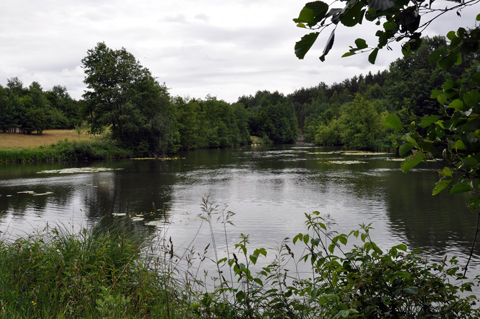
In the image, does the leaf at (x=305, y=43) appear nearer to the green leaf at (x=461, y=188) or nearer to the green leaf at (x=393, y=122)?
the green leaf at (x=393, y=122)

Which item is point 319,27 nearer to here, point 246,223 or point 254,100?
point 246,223

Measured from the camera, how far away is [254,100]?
5635 inches

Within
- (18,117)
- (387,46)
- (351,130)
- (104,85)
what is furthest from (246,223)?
(18,117)

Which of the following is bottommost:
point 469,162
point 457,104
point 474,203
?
point 474,203

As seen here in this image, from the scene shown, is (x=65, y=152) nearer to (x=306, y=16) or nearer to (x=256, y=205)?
(x=256, y=205)

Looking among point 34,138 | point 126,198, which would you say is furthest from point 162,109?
point 126,198

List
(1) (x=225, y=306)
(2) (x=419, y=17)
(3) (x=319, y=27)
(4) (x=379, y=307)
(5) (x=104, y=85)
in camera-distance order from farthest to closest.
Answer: (5) (x=104, y=85) → (1) (x=225, y=306) → (4) (x=379, y=307) → (2) (x=419, y=17) → (3) (x=319, y=27)

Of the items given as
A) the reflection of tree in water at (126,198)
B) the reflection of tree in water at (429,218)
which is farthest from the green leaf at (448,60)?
the reflection of tree in water at (126,198)

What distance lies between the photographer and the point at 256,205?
1288cm

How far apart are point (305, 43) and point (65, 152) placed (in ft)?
118

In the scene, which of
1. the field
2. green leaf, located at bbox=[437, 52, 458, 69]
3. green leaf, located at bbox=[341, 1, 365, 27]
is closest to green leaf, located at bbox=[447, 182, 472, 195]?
green leaf, located at bbox=[437, 52, 458, 69]

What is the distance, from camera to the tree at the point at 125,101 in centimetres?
3856

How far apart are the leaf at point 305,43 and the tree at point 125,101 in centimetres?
3828

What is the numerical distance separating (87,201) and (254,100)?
132338mm
